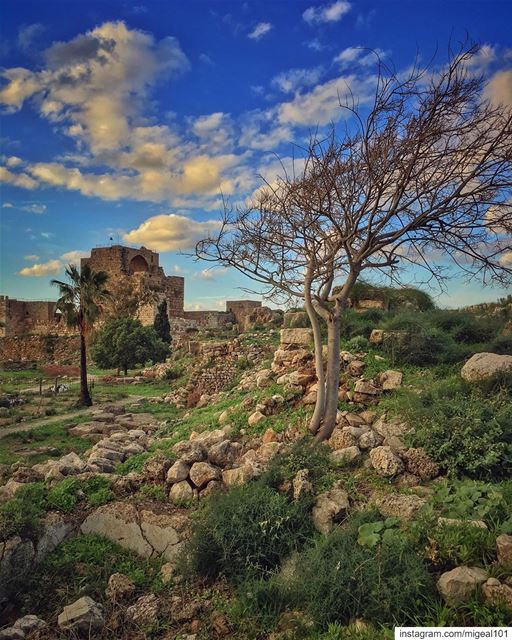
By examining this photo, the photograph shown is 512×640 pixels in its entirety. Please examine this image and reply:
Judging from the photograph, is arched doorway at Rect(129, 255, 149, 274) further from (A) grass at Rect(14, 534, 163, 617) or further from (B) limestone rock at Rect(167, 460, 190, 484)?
(A) grass at Rect(14, 534, 163, 617)

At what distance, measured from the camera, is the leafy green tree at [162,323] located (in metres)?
36.3

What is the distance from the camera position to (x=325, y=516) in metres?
4.84

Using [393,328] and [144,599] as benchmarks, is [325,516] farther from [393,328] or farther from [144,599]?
[393,328]

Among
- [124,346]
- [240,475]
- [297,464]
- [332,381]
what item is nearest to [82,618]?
[240,475]

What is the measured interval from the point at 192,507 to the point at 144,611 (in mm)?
1744

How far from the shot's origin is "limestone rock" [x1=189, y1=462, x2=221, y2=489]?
621 cm

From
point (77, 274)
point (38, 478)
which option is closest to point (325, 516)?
point (38, 478)

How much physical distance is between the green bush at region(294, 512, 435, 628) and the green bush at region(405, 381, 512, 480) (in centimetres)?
175

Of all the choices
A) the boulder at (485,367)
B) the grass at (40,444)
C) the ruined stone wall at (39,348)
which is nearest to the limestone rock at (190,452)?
the grass at (40,444)

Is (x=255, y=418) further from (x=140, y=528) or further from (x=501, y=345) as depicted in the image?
(x=501, y=345)

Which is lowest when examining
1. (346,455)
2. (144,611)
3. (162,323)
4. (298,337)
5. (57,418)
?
(57,418)

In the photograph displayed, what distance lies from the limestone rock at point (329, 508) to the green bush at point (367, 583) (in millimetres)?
791

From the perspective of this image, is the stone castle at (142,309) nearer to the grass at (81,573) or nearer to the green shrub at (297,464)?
the green shrub at (297,464)

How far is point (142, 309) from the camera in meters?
38.4
